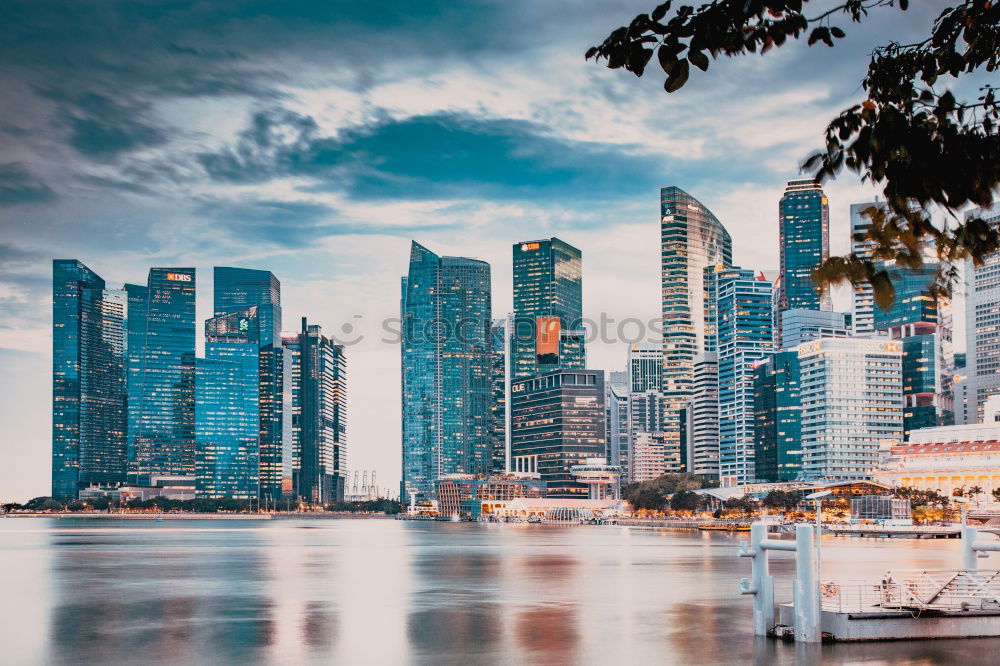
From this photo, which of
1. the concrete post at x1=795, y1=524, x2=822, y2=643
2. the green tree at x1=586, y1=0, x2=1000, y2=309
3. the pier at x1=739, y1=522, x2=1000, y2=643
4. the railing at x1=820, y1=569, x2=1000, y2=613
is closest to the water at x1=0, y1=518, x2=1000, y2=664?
the pier at x1=739, y1=522, x2=1000, y2=643

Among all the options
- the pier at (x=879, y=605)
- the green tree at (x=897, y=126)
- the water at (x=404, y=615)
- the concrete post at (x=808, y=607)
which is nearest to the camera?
the green tree at (x=897, y=126)

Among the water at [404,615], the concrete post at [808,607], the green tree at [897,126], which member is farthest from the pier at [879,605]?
the green tree at [897,126]

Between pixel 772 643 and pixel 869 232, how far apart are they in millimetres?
30681

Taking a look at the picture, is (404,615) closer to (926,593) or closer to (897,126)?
(926,593)

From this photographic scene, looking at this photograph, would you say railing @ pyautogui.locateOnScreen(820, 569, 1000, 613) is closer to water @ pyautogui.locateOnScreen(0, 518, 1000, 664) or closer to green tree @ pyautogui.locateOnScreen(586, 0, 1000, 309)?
water @ pyautogui.locateOnScreen(0, 518, 1000, 664)

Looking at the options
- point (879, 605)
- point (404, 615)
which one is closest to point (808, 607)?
point (879, 605)

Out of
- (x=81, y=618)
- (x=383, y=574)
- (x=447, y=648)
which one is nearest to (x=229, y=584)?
(x=383, y=574)

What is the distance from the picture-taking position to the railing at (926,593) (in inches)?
1636

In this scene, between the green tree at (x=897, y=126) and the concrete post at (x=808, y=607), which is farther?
the concrete post at (x=808, y=607)

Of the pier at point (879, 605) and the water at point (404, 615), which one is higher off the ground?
the pier at point (879, 605)

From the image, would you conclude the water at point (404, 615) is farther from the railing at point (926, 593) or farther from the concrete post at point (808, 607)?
the railing at point (926, 593)

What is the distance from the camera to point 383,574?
92.9 m

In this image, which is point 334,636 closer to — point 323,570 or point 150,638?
point 150,638

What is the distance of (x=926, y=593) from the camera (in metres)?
42.6
